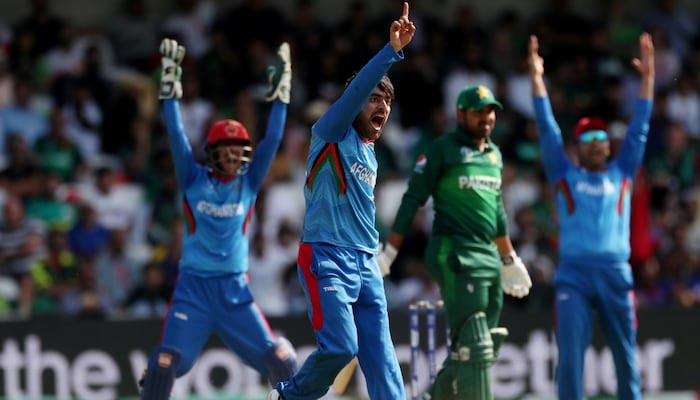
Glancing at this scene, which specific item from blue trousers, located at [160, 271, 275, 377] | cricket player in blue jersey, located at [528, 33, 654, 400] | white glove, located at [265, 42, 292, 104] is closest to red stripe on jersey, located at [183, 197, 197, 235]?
A: blue trousers, located at [160, 271, 275, 377]

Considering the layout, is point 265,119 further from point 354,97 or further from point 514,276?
point 354,97

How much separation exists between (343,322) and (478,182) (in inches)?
79.4

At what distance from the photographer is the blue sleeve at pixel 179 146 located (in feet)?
31.3

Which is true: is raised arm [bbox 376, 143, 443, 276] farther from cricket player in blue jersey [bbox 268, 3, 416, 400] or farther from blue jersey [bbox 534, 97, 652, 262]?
cricket player in blue jersey [bbox 268, 3, 416, 400]

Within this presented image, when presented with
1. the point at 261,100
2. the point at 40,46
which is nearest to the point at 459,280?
the point at 261,100

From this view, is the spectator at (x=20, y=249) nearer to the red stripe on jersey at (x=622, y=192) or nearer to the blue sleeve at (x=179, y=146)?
the blue sleeve at (x=179, y=146)

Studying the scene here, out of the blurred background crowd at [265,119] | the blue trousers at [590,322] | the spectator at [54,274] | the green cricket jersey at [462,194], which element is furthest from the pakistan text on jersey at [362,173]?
the spectator at [54,274]

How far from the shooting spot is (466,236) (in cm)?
925

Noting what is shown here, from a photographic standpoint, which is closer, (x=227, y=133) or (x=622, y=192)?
(x=227, y=133)

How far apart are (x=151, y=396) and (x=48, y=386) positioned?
3.12m

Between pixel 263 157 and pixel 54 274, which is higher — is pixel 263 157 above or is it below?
above

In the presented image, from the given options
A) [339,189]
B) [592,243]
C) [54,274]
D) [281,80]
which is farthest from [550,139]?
[54,274]

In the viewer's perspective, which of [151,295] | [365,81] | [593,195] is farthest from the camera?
[151,295]

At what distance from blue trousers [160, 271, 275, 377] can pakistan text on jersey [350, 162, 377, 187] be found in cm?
189
